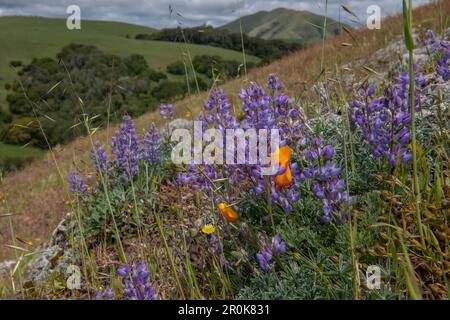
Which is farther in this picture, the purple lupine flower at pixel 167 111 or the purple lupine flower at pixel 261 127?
the purple lupine flower at pixel 167 111

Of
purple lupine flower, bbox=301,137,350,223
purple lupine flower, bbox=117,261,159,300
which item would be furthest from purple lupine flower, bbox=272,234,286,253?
purple lupine flower, bbox=117,261,159,300

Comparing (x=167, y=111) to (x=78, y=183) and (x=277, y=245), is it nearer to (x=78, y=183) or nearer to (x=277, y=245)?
(x=78, y=183)

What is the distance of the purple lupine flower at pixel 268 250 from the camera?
6.24 feet

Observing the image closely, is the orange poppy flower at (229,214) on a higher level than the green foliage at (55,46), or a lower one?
lower

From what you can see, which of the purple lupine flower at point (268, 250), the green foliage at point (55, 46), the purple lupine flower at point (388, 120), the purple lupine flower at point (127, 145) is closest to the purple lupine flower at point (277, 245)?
the purple lupine flower at point (268, 250)

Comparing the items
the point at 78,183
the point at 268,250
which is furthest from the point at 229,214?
the point at 78,183

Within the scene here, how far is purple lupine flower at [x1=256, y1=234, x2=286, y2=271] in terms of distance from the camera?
1903 mm

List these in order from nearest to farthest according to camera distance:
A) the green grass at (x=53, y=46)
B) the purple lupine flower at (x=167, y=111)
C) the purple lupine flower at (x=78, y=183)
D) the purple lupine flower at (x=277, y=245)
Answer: the purple lupine flower at (x=277, y=245)
the purple lupine flower at (x=78, y=183)
the purple lupine flower at (x=167, y=111)
the green grass at (x=53, y=46)

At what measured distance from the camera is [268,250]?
1928 millimetres

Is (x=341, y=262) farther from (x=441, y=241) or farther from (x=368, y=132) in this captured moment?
(x=368, y=132)

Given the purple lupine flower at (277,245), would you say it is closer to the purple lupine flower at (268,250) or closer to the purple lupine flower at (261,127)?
the purple lupine flower at (268,250)

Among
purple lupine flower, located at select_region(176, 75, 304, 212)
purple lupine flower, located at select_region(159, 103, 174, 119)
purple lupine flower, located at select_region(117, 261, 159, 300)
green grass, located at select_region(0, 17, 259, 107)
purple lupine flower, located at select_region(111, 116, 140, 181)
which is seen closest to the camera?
purple lupine flower, located at select_region(117, 261, 159, 300)

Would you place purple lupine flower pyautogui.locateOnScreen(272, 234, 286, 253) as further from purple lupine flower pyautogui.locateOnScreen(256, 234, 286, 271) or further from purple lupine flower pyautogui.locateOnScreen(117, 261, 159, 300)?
purple lupine flower pyautogui.locateOnScreen(117, 261, 159, 300)
